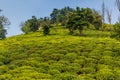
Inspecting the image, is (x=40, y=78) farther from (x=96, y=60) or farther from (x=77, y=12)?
(x=77, y=12)

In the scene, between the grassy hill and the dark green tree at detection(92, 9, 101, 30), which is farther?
the dark green tree at detection(92, 9, 101, 30)

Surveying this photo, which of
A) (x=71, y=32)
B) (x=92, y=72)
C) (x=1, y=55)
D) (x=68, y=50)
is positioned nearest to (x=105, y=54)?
(x=68, y=50)

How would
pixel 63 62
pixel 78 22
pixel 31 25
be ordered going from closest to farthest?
pixel 63 62
pixel 78 22
pixel 31 25

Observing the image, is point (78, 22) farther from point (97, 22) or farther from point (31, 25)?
point (31, 25)

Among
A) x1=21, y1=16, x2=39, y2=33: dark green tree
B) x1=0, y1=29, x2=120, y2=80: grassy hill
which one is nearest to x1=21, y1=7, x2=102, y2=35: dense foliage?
x1=21, y1=16, x2=39, y2=33: dark green tree

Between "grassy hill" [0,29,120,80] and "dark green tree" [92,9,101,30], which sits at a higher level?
"dark green tree" [92,9,101,30]

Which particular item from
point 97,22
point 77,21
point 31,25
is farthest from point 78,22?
point 31,25

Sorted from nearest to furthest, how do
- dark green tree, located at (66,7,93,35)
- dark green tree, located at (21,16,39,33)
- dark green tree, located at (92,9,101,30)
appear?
dark green tree, located at (66,7,93,35), dark green tree, located at (92,9,101,30), dark green tree, located at (21,16,39,33)

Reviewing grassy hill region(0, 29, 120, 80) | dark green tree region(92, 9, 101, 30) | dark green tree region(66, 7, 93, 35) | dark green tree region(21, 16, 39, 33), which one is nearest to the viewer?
grassy hill region(0, 29, 120, 80)

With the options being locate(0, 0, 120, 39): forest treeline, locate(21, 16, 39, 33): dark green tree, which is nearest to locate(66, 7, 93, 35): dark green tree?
locate(0, 0, 120, 39): forest treeline

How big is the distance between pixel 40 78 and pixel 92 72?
7685 millimetres

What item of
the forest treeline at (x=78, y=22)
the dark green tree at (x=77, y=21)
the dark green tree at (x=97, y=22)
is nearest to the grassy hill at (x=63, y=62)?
the forest treeline at (x=78, y=22)

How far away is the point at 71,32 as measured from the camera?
99125 mm

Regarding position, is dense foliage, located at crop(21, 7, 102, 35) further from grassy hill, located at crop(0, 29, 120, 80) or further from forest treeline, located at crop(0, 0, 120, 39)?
grassy hill, located at crop(0, 29, 120, 80)
